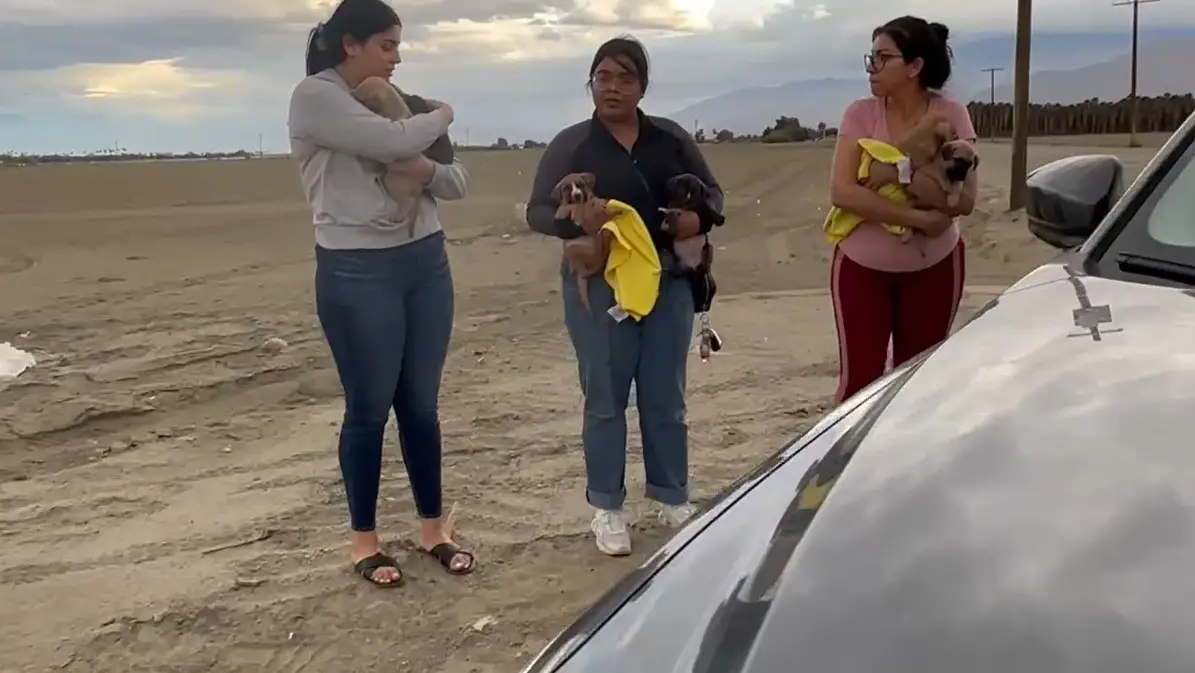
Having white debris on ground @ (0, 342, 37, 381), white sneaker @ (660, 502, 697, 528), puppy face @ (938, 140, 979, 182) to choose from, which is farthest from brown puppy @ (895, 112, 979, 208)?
white debris on ground @ (0, 342, 37, 381)

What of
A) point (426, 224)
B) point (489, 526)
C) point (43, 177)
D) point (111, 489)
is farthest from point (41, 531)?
point (43, 177)

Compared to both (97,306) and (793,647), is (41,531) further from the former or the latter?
(97,306)

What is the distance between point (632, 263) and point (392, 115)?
96 cm

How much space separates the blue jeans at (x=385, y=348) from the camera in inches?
152

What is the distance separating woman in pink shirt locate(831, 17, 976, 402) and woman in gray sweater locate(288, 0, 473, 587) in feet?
4.68

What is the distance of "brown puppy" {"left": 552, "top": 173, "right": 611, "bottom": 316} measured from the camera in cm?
403

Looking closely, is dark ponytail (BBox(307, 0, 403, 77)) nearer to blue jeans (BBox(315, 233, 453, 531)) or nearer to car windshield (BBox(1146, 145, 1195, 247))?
blue jeans (BBox(315, 233, 453, 531))

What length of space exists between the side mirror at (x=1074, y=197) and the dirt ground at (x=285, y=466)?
1420 millimetres

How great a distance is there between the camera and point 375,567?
4090mm

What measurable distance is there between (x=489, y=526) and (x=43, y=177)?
42.4m

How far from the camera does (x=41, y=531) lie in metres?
4.68

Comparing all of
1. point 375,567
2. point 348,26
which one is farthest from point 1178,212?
point 375,567

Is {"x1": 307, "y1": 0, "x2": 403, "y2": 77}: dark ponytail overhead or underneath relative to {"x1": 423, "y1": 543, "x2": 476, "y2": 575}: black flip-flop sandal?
overhead

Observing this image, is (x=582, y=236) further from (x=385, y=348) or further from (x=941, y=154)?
(x=941, y=154)
